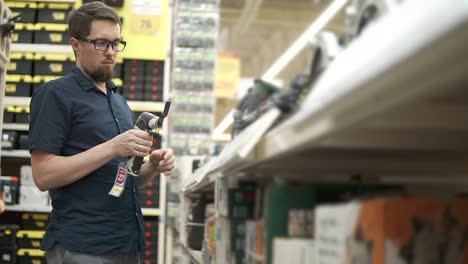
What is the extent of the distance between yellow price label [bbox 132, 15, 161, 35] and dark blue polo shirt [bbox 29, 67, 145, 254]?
300cm

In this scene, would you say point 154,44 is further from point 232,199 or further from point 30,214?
point 232,199

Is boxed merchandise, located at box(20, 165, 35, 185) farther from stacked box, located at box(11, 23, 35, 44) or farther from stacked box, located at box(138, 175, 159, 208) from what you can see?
stacked box, located at box(11, 23, 35, 44)

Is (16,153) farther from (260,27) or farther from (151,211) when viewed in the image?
(260,27)

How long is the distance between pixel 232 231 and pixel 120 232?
2.04ft

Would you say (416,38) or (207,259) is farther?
(207,259)

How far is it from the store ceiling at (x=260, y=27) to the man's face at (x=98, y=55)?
18.3 feet

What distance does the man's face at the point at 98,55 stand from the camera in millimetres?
2326

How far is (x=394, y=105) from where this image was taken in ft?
2.33

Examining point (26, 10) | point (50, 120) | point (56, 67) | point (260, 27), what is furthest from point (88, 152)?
point (260, 27)

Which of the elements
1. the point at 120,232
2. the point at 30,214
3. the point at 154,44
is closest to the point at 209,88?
the point at 154,44

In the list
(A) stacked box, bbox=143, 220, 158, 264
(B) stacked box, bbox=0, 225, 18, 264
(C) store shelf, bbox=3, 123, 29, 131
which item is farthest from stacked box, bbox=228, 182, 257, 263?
(C) store shelf, bbox=3, 123, 29, 131

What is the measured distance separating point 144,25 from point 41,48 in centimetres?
83

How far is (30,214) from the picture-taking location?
4.94m

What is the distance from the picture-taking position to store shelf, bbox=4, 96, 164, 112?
503cm
